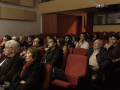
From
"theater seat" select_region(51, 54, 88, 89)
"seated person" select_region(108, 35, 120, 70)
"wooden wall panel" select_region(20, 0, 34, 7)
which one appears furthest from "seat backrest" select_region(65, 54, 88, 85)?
"wooden wall panel" select_region(20, 0, 34, 7)

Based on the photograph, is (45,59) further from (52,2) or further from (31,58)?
(52,2)

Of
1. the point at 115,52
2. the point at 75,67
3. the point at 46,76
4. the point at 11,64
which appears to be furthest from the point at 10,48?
the point at 115,52

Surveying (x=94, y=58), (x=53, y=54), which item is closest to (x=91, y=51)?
(x=94, y=58)

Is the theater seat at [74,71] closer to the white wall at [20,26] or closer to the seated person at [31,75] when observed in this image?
the seated person at [31,75]

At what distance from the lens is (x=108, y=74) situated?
2453 millimetres

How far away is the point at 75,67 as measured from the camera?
2146 millimetres

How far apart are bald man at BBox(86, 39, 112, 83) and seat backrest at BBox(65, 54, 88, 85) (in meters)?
0.33

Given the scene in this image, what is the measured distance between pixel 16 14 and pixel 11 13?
0.33m

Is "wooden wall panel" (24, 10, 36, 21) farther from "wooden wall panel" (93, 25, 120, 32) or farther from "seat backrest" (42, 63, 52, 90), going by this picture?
"seat backrest" (42, 63, 52, 90)

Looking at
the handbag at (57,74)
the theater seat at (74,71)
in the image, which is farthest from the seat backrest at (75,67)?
the handbag at (57,74)

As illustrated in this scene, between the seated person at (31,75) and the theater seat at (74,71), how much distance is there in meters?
0.46

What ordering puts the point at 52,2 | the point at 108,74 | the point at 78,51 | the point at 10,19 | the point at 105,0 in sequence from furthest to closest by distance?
the point at 52,2 < the point at 10,19 < the point at 105,0 < the point at 78,51 < the point at 108,74

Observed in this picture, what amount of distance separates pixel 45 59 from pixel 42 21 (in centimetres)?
764

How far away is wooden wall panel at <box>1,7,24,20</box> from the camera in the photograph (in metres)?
7.42
